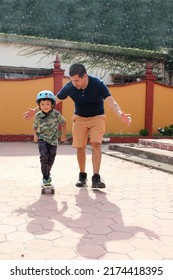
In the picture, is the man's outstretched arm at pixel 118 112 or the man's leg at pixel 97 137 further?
the man's leg at pixel 97 137

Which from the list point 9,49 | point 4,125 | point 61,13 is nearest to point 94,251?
point 4,125

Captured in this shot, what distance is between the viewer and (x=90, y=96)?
411 cm

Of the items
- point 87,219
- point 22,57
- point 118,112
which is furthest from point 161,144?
point 22,57

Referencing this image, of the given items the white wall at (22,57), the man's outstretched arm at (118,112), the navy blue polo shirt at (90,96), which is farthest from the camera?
the white wall at (22,57)

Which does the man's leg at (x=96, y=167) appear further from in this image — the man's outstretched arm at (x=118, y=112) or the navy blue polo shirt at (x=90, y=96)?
the man's outstretched arm at (x=118, y=112)

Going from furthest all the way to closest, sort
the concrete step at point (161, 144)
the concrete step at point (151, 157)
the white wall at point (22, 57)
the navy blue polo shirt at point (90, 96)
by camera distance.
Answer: the white wall at point (22, 57)
the concrete step at point (161, 144)
the concrete step at point (151, 157)
the navy blue polo shirt at point (90, 96)

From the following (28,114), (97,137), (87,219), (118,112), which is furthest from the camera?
(97,137)

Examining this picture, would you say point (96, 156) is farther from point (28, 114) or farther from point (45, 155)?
point (28, 114)

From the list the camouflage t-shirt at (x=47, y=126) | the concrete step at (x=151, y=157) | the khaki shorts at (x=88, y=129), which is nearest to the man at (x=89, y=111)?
the khaki shorts at (x=88, y=129)

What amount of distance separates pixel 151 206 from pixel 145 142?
5809 millimetres

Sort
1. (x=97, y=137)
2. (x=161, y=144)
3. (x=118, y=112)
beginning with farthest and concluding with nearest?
(x=161, y=144)
(x=97, y=137)
(x=118, y=112)

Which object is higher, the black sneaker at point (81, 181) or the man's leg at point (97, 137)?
the man's leg at point (97, 137)

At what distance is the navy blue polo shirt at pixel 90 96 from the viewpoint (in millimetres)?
4102

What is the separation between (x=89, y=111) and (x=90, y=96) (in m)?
0.23
